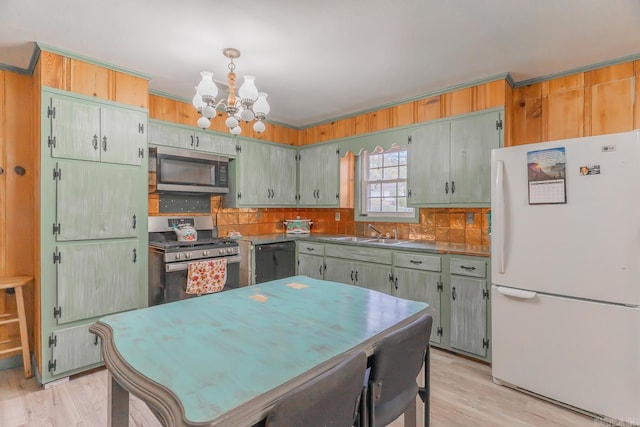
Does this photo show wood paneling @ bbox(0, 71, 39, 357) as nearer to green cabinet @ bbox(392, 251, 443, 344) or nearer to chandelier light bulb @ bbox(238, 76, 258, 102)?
chandelier light bulb @ bbox(238, 76, 258, 102)

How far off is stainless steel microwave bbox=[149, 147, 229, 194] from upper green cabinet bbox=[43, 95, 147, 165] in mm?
352

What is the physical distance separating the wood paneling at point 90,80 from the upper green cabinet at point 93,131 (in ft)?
0.32

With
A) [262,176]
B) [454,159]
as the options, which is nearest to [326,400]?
[454,159]

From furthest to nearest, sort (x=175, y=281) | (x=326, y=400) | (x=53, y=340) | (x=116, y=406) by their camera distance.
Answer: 1. (x=175, y=281)
2. (x=53, y=340)
3. (x=116, y=406)
4. (x=326, y=400)

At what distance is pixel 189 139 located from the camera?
3.50 metres

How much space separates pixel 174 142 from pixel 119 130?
0.69 m

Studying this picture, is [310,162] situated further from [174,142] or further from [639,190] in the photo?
[639,190]

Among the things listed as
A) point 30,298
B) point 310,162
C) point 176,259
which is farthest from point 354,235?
point 30,298

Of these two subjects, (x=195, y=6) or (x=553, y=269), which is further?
(x=553, y=269)

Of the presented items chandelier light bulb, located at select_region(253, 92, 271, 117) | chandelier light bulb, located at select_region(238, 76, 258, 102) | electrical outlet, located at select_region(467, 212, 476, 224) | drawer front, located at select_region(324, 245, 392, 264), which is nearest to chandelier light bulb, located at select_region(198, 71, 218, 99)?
chandelier light bulb, located at select_region(238, 76, 258, 102)

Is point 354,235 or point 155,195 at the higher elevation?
point 155,195

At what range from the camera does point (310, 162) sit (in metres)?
4.46

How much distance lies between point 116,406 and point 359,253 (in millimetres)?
2501

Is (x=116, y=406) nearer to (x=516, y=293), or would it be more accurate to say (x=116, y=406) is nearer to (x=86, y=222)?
(x=86, y=222)
